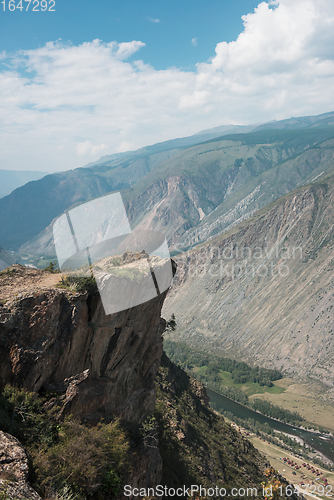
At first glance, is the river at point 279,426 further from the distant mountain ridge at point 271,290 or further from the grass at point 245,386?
the distant mountain ridge at point 271,290

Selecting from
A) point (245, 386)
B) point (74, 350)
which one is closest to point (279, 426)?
point (245, 386)

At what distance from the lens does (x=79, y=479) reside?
8.62 meters

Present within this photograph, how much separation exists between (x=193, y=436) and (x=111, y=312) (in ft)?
58.7

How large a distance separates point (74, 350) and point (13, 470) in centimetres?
513

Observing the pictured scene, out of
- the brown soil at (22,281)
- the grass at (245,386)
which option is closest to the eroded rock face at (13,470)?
the brown soil at (22,281)

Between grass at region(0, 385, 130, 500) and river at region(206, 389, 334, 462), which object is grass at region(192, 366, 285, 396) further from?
grass at region(0, 385, 130, 500)

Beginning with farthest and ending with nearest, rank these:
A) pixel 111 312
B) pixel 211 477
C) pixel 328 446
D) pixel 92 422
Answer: pixel 328 446 → pixel 211 477 → pixel 111 312 → pixel 92 422

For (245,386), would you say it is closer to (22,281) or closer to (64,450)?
(22,281)

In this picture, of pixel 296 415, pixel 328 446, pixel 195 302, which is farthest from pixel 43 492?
pixel 195 302

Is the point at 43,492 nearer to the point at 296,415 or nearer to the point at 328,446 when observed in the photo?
the point at 328,446

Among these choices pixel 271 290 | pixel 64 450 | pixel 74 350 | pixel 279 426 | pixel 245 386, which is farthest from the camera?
pixel 271 290

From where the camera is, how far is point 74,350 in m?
12.2

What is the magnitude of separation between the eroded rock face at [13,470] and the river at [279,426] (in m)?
84.5

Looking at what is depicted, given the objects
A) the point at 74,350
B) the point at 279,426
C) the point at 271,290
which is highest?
the point at 74,350
